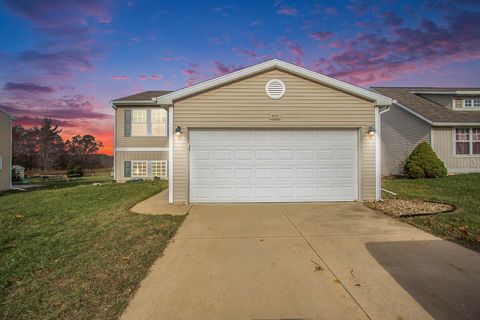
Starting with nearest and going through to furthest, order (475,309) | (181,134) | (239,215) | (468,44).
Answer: (475,309)
(239,215)
(181,134)
(468,44)

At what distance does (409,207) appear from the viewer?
22.8 ft

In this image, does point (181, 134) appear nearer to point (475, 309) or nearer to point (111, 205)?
point (111, 205)

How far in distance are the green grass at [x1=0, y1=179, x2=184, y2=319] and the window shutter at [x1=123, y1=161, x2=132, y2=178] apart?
9569 mm

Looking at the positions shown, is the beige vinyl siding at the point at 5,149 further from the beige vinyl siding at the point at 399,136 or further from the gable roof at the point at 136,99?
the beige vinyl siding at the point at 399,136

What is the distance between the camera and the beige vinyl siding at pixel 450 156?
1425 centimetres

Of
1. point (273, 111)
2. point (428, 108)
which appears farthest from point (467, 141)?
point (273, 111)

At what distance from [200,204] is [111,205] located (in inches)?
113

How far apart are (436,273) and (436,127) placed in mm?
14837

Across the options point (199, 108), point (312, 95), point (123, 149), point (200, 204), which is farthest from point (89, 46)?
point (312, 95)

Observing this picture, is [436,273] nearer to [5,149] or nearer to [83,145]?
[5,149]

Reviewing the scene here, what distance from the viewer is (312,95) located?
7.89 metres

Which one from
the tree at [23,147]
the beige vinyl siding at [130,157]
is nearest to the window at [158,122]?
the beige vinyl siding at [130,157]

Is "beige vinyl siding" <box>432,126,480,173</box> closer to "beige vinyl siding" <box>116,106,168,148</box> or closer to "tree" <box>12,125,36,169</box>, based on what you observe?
"beige vinyl siding" <box>116,106,168,148</box>

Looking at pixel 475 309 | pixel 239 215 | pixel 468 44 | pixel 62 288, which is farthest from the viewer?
pixel 468 44
